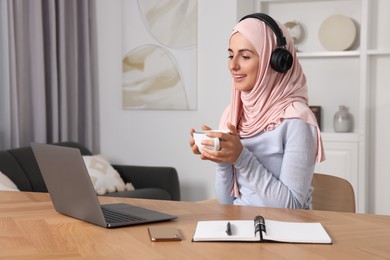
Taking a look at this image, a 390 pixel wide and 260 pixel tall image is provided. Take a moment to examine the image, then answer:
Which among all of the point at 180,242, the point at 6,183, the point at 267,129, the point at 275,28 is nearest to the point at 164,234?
the point at 180,242

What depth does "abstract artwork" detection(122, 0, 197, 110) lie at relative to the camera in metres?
4.64

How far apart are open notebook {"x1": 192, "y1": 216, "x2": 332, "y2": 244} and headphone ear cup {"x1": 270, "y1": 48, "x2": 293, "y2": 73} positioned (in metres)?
0.71

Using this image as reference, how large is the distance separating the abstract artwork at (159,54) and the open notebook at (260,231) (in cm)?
310

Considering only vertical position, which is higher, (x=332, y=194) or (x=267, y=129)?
(x=267, y=129)

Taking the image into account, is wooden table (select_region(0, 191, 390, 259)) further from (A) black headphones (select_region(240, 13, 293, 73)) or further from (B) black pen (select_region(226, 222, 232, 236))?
(A) black headphones (select_region(240, 13, 293, 73))

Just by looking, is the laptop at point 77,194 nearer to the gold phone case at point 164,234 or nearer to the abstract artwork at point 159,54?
the gold phone case at point 164,234

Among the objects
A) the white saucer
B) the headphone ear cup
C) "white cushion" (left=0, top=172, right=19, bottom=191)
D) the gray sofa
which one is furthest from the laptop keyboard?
the white saucer

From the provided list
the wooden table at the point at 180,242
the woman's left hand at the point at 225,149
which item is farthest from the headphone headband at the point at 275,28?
the wooden table at the point at 180,242

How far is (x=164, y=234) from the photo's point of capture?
152cm

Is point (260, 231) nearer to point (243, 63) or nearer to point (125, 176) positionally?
point (243, 63)

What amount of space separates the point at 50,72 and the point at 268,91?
2.67 meters

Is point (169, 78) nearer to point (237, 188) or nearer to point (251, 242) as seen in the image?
point (237, 188)

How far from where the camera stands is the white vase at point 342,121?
4.40m

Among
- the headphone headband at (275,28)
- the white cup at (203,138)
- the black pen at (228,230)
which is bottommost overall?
the black pen at (228,230)
